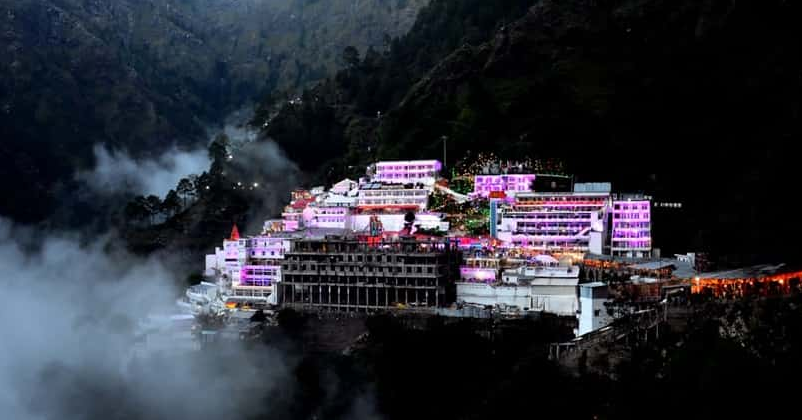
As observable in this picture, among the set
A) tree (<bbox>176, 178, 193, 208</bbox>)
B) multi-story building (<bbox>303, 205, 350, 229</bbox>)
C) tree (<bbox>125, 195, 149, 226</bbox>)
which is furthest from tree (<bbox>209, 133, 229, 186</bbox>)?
multi-story building (<bbox>303, 205, 350, 229</bbox>)

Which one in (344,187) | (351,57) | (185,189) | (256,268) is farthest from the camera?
(351,57)

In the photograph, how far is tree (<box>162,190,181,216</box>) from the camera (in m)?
78.0

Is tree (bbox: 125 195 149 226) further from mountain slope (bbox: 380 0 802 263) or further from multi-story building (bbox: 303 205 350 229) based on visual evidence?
mountain slope (bbox: 380 0 802 263)

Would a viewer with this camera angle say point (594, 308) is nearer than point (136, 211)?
Yes

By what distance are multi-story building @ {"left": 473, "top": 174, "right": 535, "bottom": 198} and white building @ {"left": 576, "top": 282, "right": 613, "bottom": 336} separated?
21.4 metres

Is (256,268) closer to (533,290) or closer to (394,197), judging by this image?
(394,197)

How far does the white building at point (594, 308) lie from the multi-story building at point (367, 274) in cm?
1390

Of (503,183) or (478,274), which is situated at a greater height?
(503,183)

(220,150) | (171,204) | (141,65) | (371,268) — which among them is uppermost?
(141,65)

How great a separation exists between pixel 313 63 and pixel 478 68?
3902 centimetres

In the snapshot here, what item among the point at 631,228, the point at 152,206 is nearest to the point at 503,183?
the point at 631,228

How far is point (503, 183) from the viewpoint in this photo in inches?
2400

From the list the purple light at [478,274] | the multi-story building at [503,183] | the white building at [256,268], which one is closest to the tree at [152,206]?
the white building at [256,268]

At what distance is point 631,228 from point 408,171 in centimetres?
1775
